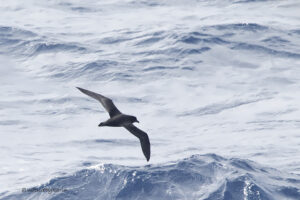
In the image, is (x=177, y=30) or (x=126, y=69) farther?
(x=177, y=30)

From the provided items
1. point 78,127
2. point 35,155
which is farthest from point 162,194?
point 78,127

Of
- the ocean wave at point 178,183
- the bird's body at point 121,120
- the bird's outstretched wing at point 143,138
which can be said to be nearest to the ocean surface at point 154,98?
the ocean wave at point 178,183

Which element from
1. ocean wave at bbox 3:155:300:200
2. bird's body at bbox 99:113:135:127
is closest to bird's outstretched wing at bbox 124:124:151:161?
bird's body at bbox 99:113:135:127

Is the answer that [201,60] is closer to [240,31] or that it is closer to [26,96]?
[240,31]

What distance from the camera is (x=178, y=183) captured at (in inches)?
854

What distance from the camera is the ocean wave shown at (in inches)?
830

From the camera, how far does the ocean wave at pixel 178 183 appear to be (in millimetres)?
21094

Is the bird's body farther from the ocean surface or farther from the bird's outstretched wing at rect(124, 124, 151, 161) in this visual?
the ocean surface

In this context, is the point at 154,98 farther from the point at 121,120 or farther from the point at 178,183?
the point at 121,120

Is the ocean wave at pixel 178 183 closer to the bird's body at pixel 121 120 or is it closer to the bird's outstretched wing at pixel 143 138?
the bird's outstretched wing at pixel 143 138

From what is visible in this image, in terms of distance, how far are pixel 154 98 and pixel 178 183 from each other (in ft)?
30.4

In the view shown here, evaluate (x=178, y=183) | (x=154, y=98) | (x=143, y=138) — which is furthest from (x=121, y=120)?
(x=154, y=98)

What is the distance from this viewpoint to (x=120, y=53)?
34812 millimetres

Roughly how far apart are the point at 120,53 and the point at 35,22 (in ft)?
21.3
